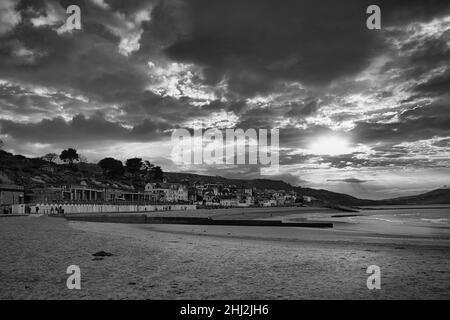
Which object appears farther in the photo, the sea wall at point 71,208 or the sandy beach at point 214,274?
the sea wall at point 71,208

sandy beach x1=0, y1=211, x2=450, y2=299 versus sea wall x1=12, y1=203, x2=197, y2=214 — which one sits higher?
sandy beach x1=0, y1=211, x2=450, y2=299

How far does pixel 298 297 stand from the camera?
29.6ft

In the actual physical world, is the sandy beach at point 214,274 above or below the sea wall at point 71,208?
above

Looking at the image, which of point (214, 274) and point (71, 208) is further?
point (71, 208)

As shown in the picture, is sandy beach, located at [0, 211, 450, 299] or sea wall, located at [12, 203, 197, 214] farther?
sea wall, located at [12, 203, 197, 214]

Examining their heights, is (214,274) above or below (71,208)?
above
